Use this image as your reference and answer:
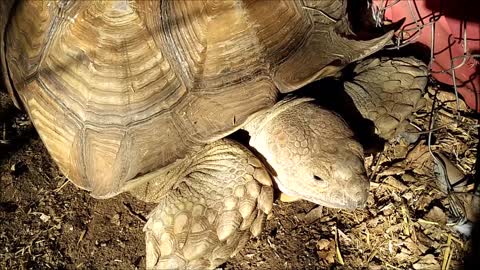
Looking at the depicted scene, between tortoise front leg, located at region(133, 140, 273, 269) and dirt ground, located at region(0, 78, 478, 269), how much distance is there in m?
0.34

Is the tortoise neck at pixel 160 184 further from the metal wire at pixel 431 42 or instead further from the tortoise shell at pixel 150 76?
the metal wire at pixel 431 42

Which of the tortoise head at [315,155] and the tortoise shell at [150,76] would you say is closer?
the tortoise shell at [150,76]

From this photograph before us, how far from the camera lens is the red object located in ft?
11.8

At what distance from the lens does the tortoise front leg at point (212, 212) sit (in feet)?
9.70

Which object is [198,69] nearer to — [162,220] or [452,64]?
[162,220]

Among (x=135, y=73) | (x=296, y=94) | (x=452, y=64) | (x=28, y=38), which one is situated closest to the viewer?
(x=135, y=73)

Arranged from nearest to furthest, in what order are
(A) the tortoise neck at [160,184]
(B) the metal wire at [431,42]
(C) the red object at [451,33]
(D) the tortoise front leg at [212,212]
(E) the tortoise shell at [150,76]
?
1. (E) the tortoise shell at [150,76]
2. (D) the tortoise front leg at [212,212]
3. (A) the tortoise neck at [160,184]
4. (B) the metal wire at [431,42]
5. (C) the red object at [451,33]

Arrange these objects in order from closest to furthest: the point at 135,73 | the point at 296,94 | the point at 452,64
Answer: the point at 135,73 → the point at 296,94 → the point at 452,64

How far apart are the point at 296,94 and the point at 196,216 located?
3.14 feet

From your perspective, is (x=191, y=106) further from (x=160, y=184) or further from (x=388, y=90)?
(x=388, y=90)

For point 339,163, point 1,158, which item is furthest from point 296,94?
point 1,158

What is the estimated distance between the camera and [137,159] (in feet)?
9.36

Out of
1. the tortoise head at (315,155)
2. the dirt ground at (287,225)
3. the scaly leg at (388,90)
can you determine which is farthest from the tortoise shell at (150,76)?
the scaly leg at (388,90)

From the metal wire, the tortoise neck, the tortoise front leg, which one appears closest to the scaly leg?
the metal wire
